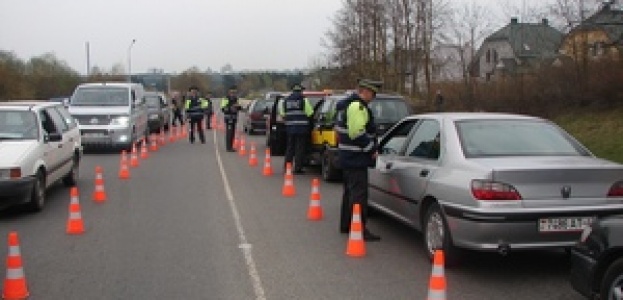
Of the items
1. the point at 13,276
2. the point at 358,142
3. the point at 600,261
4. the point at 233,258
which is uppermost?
the point at 358,142

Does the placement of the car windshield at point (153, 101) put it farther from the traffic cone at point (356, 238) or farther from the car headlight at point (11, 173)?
the traffic cone at point (356, 238)

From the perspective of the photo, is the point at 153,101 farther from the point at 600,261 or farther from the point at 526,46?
the point at 600,261

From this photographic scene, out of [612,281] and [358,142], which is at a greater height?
[358,142]

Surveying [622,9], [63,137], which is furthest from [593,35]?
[63,137]

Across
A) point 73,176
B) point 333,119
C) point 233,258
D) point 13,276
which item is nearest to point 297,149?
point 333,119

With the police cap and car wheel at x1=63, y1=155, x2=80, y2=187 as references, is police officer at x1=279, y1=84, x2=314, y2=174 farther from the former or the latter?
the police cap

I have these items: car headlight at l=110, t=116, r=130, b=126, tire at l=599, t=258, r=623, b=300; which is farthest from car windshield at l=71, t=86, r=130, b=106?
tire at l=599, t=258, r=623, b=300

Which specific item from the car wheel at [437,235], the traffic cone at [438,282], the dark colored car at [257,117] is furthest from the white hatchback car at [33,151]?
the dark colored car at [257,117]

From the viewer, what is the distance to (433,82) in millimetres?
31422

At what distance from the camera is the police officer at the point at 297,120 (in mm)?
13961

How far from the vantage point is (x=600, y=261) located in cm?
473

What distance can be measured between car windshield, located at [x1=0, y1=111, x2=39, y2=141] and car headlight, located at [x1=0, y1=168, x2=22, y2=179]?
1.17 m

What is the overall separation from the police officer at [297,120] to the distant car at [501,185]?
22.0 ft

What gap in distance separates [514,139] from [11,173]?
256 inches
